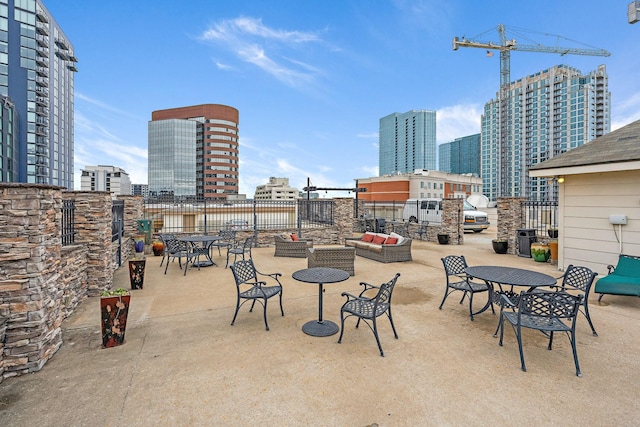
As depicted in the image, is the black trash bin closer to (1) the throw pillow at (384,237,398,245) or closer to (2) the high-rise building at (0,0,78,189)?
(1) the throw pillow at (384,237,398,245)

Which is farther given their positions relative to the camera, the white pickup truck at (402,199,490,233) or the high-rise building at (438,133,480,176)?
the high-rise building at (438,133,480,176)

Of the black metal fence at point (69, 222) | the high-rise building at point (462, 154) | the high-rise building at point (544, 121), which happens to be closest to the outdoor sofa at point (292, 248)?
the black metal fence at point (69, 222)

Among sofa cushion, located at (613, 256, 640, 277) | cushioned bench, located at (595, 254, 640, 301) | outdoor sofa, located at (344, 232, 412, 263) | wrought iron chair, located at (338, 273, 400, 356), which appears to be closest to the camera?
wrought iron chair, located at (338, 273, 400, 356)

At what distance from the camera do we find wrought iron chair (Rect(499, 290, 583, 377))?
3.33 m

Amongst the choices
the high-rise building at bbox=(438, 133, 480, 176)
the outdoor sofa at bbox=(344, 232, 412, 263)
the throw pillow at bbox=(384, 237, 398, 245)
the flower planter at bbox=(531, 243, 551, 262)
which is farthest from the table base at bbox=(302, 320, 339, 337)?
the high-rise building at bbox=(438, 133, 480, 176)

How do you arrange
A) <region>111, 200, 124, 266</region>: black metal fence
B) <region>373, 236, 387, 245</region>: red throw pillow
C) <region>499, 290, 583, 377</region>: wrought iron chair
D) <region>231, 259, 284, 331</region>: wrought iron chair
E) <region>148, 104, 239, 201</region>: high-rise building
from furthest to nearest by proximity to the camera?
1. <region>148, 104, 239, 201</region>: high-rise building
2. <region>373, 236, 387, 245</region>: red throw pillow
3. <region>111, 200, 124, 266</region>: black metal fence
4. <region>231, 259, 284, 331</region>: wrought iron chair
5. <region>499, 290, 583, 377</region>: wrought iron chair

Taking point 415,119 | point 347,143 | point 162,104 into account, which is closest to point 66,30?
point 162,104

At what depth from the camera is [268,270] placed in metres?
8.65

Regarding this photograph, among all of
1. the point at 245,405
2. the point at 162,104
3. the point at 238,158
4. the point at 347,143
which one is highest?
the point at 162,104

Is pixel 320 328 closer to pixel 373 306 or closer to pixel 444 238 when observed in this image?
pixel 373 306

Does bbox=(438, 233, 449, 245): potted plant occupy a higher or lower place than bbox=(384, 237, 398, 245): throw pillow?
lower

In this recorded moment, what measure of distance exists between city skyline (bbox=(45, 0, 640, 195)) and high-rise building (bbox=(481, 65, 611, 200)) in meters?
4.10

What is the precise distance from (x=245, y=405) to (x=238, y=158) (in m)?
101

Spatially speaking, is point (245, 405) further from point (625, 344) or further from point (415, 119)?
point (415, 119)
